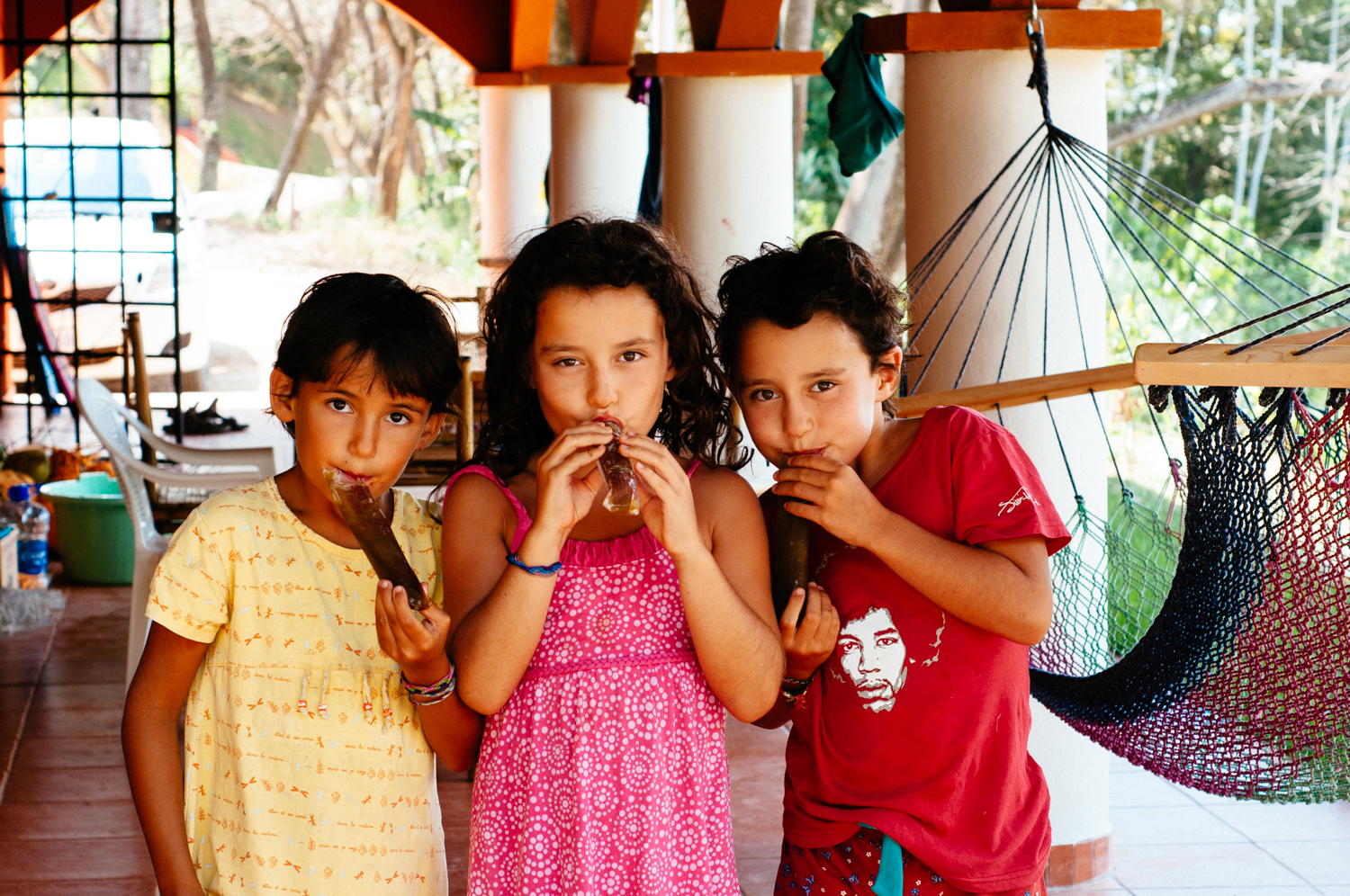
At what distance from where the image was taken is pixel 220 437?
22.9ft

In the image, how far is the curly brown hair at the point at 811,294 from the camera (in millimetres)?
1331

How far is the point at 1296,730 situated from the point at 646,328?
1.01 metres

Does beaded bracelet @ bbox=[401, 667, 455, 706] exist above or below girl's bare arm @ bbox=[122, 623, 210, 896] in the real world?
above

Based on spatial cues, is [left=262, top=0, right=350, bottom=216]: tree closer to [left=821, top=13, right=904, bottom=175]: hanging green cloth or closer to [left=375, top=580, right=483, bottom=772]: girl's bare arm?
[left=821, top=13, right=904, bottom=175]: hanging green cloth

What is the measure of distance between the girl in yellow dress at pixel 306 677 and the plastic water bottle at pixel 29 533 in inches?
148

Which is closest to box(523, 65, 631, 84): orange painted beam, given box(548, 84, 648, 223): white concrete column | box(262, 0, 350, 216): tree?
box(548, 84, 648, 223): white concrete column

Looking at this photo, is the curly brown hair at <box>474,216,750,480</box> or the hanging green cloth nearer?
the curly brown hair at <box>474,216,750,480</box>

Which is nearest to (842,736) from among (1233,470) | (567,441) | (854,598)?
(854,598)

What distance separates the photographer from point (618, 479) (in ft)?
4.02

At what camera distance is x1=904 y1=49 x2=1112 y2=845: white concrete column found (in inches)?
93.0

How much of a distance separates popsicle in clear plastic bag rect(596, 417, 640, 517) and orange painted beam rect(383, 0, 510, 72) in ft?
23.0

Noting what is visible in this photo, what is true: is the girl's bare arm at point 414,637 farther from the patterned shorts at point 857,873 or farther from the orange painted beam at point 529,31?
the orange painted beam at point 529,31

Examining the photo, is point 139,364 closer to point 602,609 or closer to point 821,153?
point 602,609

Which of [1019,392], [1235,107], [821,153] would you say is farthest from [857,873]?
[1235,107]
